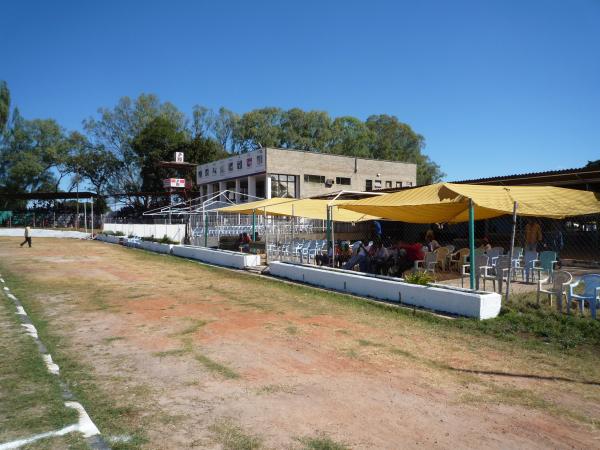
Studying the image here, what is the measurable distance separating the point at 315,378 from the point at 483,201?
5.39 m

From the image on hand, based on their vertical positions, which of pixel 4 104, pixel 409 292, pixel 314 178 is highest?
pixel 4 104

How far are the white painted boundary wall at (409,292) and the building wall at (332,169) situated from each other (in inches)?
1043

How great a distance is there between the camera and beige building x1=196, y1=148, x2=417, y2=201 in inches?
1522

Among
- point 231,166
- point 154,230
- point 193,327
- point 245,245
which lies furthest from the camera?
point 231,166

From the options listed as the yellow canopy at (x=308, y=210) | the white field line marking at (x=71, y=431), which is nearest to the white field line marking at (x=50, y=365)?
the white field line marking at (x=71, y=431)

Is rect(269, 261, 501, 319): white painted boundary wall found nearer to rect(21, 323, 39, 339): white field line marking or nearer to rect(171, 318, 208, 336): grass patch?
rect(171, 318, 208, 336): grass patch

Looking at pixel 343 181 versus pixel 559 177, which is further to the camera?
pixel 343 181

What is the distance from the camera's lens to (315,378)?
504 centimetres

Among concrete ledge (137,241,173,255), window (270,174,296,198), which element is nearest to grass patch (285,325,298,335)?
concrete ledge (137,241,173,255)

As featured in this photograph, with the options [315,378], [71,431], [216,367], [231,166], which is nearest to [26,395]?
[71,431]

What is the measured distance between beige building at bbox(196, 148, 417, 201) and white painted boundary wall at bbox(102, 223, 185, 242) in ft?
25.7

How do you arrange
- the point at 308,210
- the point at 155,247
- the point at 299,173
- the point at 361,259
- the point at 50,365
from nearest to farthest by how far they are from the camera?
the point at 50,365
the point at 361,259
the point at 308,210
the point at 155,247
the point at 299,173

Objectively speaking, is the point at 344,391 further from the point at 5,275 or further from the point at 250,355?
the point at 5,275

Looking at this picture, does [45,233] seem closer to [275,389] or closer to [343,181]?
[343,181]
